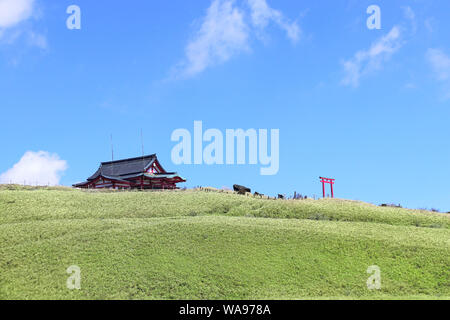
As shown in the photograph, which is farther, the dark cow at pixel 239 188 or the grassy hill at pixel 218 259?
the dark cow at pixel 239 188

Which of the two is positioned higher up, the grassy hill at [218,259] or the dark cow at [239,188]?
the dark cow at [239,188]

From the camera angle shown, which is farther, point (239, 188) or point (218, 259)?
point (239, 188)

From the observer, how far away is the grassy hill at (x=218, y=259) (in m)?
21.6

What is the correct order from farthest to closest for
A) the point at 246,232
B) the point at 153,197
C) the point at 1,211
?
the point at 153,197
the point at 1,211
the point at 246,232

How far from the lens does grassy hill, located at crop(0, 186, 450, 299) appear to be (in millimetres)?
21609

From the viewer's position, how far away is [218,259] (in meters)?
24.2

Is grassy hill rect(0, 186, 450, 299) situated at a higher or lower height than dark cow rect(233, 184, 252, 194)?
lower

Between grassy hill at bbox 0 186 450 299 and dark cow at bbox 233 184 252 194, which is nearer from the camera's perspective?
grassy hill at bbox 0 186 450 299

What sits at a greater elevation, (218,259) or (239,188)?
(239,188)
